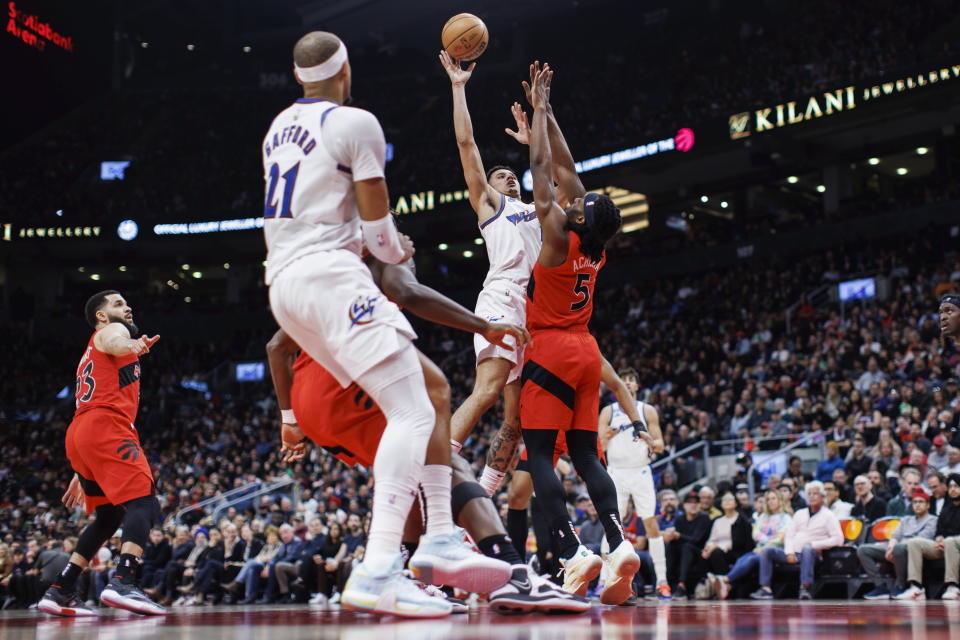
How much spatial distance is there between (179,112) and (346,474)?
83.7ft

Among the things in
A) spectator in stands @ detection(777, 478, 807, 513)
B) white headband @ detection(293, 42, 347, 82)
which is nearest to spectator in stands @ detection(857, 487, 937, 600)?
spectator in stands @ detection(777, 478, 807, 513)

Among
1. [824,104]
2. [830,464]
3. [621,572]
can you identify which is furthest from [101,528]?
[824,104]

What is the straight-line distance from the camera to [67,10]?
69.7 ft

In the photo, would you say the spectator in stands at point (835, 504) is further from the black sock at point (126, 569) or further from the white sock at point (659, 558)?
the black sock at point (126, 569)

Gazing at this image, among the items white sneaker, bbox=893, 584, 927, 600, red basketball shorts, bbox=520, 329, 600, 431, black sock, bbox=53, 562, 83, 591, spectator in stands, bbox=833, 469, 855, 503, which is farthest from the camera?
spectator in stands, bbox=833, 469, 855, 503

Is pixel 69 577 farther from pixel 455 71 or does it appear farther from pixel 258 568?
pixel 258 568

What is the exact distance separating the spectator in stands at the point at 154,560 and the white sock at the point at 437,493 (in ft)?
44.9

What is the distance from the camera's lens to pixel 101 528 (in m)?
6.36

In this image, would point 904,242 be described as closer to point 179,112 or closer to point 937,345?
point 937,345

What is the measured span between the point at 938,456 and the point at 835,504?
4.63 feet

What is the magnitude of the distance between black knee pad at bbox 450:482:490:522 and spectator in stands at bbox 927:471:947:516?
25.8 feet

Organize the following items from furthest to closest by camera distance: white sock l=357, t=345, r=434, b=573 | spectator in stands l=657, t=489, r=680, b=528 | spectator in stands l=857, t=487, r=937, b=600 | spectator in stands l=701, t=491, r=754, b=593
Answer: spectator in stands l=657, t=489, r=680, b=528
spectator in stands l=701, t=491, r=754, b=593
spectator in stands l=857, t=487, r=937, b=600
white sock l=357, t=345, r=434, b=573

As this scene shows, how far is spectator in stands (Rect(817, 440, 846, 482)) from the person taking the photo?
13.0m

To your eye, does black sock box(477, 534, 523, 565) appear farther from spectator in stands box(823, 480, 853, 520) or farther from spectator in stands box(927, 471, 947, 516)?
spectator in stands box(823, 480, 853, 520)
